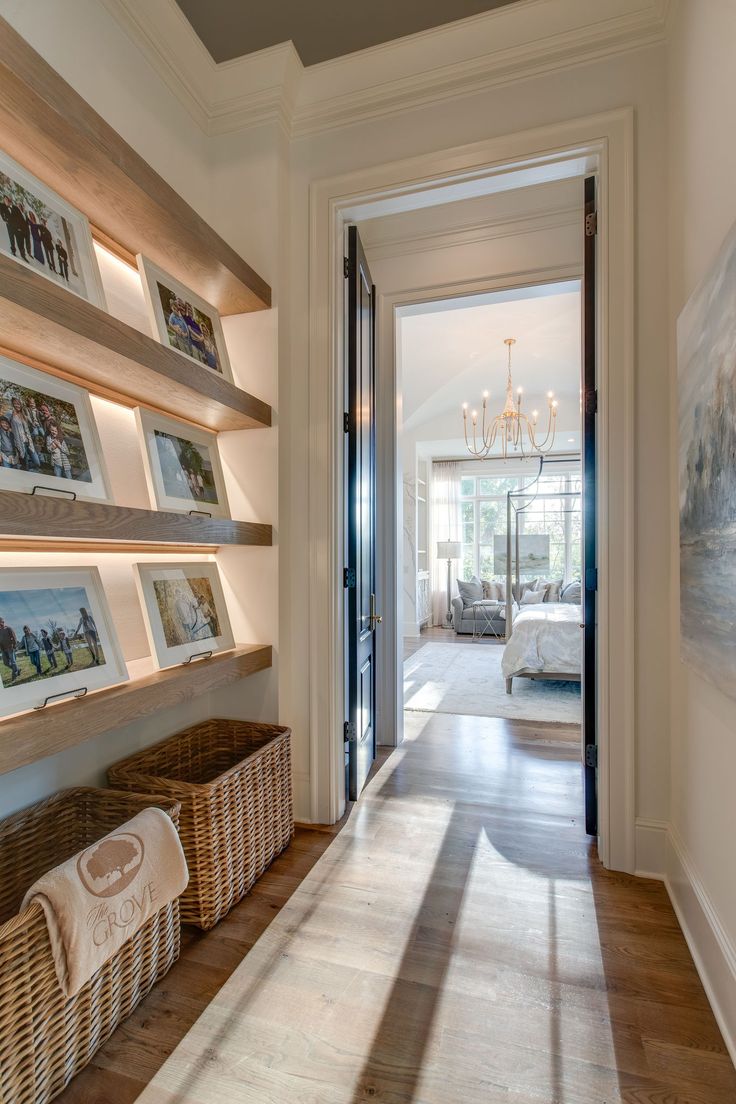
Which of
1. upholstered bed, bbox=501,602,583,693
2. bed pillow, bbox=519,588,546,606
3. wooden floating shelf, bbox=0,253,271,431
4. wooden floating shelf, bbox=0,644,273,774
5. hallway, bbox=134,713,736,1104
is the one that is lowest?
hallway, bbox=134,713,736,1104

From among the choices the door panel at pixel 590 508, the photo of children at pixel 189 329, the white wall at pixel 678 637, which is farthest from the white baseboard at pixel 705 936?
the photo of children at pixel 189 329

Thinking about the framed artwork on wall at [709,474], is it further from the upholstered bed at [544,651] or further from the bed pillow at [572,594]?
the bed pillow at [572,594]

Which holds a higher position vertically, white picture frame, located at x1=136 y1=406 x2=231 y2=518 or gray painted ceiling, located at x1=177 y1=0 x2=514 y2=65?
gray painted ceiling, located at x1=177 y1=0 x2=514 y2=65

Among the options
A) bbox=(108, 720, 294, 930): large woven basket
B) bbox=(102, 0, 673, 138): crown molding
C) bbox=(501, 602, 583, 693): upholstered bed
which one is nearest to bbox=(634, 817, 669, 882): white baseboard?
bbox=(108, 720, 294, 930): large woven basket

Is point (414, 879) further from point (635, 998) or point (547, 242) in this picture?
point (547, 242)

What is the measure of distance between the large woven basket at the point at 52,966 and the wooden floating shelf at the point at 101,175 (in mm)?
1773

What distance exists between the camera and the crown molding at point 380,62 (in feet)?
6.46

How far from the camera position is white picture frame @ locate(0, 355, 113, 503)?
133 cm

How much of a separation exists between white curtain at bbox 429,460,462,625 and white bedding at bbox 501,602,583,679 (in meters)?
4.49

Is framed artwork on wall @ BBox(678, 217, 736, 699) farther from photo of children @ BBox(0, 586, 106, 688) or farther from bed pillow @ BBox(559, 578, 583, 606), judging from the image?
bed pillow @ BBox(559, 578, 583, 606)

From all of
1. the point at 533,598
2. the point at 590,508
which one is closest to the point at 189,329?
the point at 590,508

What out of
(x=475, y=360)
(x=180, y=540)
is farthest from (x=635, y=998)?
(x=475, y=360)

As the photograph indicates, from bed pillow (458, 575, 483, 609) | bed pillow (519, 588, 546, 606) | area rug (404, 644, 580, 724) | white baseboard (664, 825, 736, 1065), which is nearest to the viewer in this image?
white baseboard (664, 825, 736, 1065)

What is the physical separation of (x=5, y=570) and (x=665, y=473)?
206 centimetres
